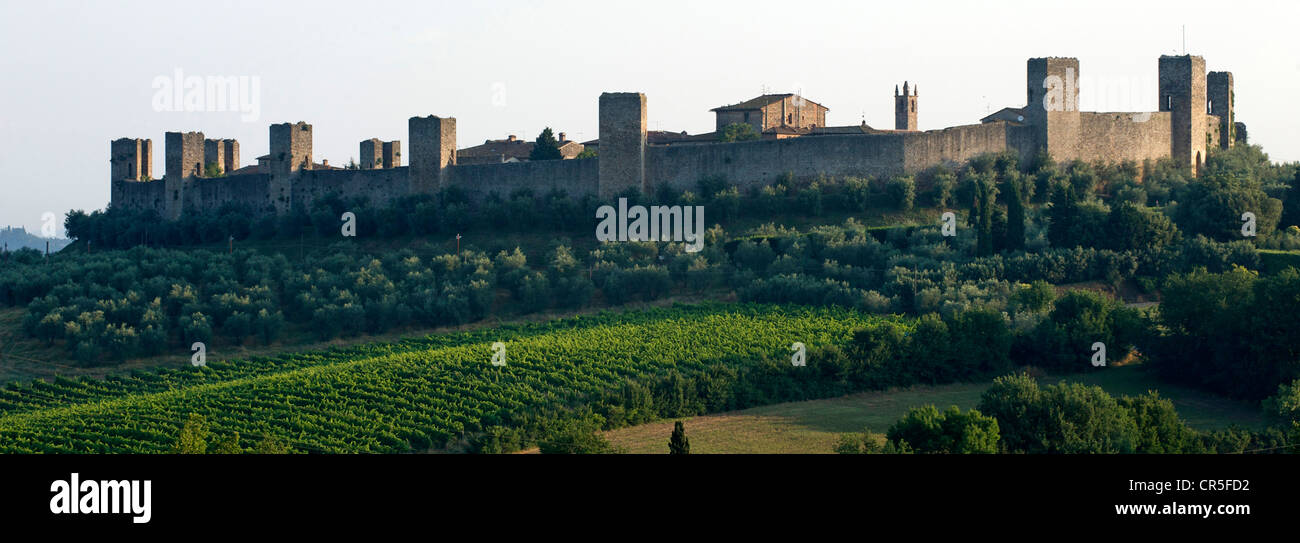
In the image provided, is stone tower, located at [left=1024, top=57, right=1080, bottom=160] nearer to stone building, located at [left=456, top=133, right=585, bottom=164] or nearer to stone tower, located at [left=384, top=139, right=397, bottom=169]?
stone building, located at [left=456, top=133, right=585, bottom=164]

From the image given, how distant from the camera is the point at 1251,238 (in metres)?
31.1

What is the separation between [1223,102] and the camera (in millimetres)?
41062

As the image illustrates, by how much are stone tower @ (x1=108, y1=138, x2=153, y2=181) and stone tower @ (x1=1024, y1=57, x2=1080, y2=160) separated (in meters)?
29.3

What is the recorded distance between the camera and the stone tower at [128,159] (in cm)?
4759

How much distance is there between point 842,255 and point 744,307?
3191 mm

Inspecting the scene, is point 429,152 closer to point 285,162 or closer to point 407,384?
point 285,162

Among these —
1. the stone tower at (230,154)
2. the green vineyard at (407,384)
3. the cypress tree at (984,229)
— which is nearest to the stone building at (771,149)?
the cypress tree at (984,229)

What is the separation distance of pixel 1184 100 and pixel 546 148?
1781 cm

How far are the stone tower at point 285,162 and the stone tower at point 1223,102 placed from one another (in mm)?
26625

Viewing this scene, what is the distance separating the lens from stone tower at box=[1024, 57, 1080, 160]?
118 feet
